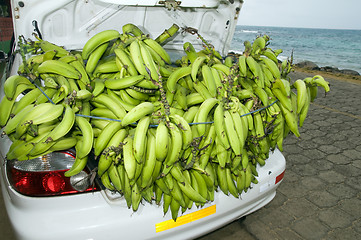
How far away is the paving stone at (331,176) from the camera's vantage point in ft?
11.3

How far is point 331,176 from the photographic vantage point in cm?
351

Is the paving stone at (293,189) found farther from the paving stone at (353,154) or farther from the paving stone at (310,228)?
the paving stone at (353,154)

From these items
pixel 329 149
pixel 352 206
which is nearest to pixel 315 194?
pixel 352 206

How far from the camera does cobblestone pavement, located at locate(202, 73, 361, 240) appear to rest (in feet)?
8.36

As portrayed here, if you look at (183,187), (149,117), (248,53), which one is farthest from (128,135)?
(248,53)

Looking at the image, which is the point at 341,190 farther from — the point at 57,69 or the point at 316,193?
the point at 57,69

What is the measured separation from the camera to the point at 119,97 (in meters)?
1.86

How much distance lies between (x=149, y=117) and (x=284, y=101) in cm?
100

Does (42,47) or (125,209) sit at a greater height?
(42,47)

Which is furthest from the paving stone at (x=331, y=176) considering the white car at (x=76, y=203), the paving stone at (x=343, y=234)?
the white car at (x=76, y=203)

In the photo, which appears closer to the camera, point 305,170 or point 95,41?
point 95,41

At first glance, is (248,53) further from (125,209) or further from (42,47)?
(42,47)

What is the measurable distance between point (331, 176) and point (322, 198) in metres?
0.59

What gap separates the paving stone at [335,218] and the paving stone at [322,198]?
9 cm
